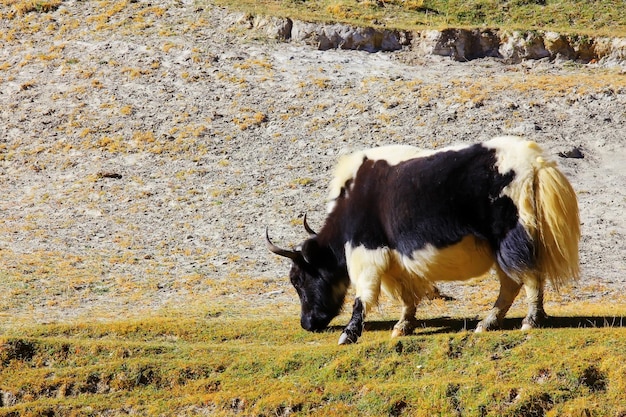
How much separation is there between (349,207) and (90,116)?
1807cm

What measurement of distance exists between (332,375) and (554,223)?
2.70 meters

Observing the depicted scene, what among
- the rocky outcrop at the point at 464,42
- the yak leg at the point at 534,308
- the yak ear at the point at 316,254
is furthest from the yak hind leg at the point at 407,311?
the rocky outcrop at the point at 464,42

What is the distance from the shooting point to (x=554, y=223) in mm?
8844

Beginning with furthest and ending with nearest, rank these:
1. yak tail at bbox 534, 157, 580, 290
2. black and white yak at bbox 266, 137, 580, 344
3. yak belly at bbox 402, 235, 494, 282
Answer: yak belly at bbox 402, 235, 494, 282 < black and white yak at bbox 266, 137, 580, 344 < yak tail at bbox 534, 157, 580, 290

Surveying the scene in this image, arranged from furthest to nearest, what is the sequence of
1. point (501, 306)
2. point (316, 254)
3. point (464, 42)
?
point (464, 42), point (316, 254), point (501, 306)

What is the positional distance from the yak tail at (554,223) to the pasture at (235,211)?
27.1 inches

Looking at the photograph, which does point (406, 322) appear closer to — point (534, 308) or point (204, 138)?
point (534, 308)

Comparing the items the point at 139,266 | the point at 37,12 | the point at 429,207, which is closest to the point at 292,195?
the point at 139,266

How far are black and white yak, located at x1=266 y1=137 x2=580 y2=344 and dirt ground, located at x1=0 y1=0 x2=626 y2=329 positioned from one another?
4.33 meters

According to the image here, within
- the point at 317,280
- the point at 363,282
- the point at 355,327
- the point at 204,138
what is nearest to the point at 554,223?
the point at 363,282

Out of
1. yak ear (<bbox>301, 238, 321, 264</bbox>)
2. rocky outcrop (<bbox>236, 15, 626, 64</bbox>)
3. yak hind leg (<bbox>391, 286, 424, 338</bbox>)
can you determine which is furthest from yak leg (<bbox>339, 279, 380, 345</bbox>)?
rocky outcrop (<bbox>236, 15, 626, 64</bbox>)

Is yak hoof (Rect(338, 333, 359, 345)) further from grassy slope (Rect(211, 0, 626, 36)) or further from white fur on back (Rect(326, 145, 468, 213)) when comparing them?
grassy slope (Rect(211, 0, 626, 36))

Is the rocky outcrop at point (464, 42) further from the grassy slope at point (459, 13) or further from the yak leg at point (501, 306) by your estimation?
the yak leg at point (501, 306)

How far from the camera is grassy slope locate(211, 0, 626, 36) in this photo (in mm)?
30391
